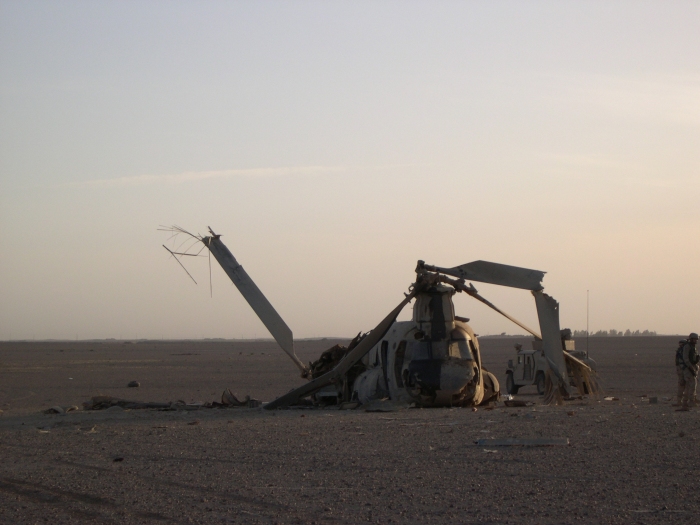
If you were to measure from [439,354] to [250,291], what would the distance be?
6619mm

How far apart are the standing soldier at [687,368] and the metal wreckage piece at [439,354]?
2.01 meters

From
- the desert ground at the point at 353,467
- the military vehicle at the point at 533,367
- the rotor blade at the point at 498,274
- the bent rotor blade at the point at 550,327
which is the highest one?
the rotor blade at the point at 498,274

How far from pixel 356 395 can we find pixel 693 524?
44.2 feet

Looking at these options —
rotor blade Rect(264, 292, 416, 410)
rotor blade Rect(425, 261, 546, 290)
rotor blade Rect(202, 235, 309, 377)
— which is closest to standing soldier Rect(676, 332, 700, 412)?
rotor blade Rect(425, 261, 546, 290)

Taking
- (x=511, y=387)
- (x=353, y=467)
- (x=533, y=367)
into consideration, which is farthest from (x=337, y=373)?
(x=511, y=387)

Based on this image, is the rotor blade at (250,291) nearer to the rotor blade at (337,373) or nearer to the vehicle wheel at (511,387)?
the rotor blade at (337,373)

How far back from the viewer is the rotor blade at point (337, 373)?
66.0ft

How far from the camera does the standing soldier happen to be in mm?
18817

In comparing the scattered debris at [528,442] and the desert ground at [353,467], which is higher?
the scattered debris at [528,442]

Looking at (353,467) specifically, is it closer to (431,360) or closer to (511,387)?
(431,360)

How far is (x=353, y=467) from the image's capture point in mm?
11117

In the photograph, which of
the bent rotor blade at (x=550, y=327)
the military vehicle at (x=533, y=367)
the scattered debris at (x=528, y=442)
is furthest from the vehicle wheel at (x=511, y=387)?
the scattered debris at (x=528, y=442)

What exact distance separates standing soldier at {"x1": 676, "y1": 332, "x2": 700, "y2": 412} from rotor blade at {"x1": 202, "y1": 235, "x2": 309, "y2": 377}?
9.75 m

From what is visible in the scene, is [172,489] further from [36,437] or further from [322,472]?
[36,437]
